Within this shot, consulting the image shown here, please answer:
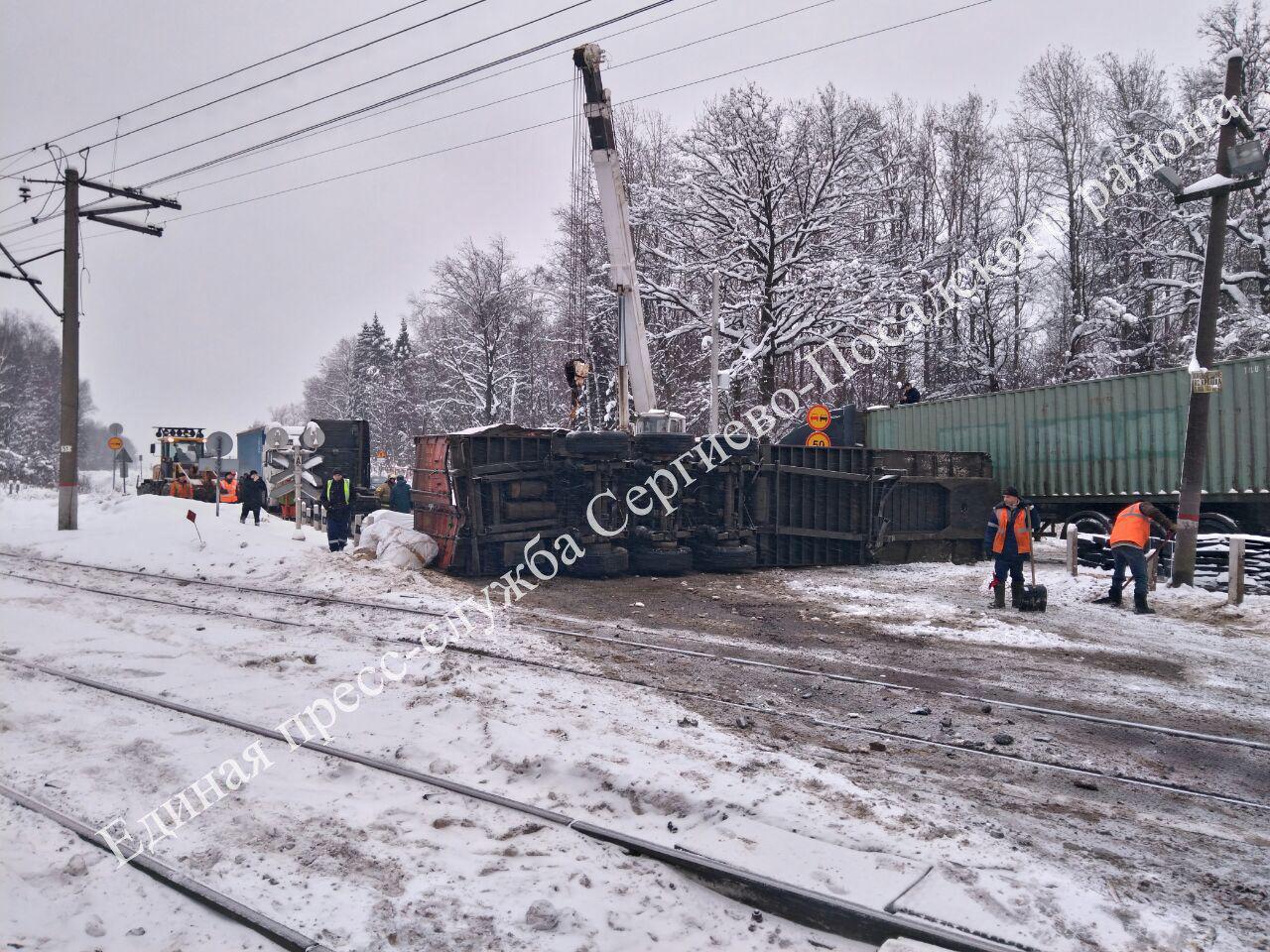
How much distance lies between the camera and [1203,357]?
11281mm

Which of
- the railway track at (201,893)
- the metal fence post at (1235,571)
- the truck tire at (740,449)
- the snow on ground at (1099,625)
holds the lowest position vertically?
the railway track at (201,893)

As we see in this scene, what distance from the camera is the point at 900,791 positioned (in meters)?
4.60

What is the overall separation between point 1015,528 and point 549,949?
915 cm

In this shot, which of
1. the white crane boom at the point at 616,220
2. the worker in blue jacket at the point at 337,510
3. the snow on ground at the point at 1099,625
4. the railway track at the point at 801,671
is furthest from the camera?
the worker in blue jacket at the point at 337,510

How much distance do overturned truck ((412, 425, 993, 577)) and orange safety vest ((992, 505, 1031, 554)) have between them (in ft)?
15.3

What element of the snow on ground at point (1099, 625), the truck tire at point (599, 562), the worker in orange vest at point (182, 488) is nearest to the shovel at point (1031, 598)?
the snow on ground at point (1099, 625)

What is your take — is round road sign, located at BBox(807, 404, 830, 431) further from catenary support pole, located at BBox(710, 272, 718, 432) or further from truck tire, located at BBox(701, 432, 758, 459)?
catenary support pole, located at BBox(710, 272, 718, 432)

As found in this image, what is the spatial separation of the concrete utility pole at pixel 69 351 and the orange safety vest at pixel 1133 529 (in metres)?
20.8

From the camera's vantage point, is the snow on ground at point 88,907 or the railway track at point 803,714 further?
the railway track at point 803,714

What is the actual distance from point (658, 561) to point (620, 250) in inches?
215

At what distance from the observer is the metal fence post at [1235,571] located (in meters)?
10.4

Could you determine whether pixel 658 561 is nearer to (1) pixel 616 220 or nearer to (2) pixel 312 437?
(1) pixel 616 220

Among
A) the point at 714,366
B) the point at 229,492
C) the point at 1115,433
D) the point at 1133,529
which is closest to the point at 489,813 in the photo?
the point at 1133,529

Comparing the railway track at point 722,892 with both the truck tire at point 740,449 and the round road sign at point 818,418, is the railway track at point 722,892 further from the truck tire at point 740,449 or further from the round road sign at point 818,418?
the round road sign at point 818,418
